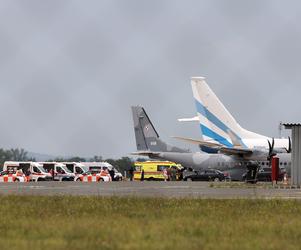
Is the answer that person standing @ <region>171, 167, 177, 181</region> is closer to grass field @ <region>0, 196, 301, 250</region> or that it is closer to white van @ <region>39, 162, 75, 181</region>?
white van @ <region>39, 162, 75, 181</region>

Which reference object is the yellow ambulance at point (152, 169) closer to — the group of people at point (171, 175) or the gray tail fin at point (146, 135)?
the group of people at point (171, 175)

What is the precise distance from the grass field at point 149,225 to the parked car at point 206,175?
5601 cm

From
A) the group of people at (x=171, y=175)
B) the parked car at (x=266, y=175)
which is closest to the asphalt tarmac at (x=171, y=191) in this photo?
the parked car at (x=266, y=175)

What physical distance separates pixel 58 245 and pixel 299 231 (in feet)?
16.6

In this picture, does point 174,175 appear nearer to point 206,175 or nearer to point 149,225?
point 206,175

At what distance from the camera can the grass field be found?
44.3ft

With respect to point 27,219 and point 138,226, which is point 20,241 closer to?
point 138,226

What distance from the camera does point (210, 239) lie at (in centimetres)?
1421

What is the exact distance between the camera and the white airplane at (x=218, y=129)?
77562 mm

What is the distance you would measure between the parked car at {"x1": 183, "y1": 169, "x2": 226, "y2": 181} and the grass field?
184 ft

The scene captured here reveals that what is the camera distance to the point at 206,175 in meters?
82.7

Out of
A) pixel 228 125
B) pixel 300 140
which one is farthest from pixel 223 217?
pixel 228 125

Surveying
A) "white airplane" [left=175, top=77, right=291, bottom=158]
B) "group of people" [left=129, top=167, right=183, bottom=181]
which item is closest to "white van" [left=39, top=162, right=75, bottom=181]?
"group of people" [left=129, top=167, right=183, bottom=181]

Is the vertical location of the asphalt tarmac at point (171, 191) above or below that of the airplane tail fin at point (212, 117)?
below
